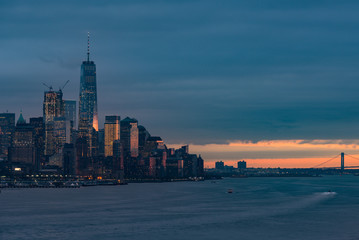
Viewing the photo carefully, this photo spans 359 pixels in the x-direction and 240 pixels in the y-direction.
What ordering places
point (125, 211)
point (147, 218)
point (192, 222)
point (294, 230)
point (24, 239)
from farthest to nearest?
point (125, 211) → point (147, 218) → point (192, 222) → point (294, 230) → point (24, 239)

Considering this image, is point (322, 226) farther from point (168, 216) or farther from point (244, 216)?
point (168, 216)

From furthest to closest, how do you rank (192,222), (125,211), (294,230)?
(125,211) → (192,222) → (294,230)

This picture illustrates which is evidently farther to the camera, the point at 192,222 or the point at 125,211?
the point at 125,211

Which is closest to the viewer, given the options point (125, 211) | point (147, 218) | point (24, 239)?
point (24, 239)

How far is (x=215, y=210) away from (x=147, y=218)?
26.8 meters

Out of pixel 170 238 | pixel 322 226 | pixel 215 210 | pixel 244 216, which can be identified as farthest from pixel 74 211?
pixel 322 226

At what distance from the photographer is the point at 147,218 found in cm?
12556

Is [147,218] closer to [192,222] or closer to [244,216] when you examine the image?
[192,222]

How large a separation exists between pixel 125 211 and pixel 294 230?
55.3 m

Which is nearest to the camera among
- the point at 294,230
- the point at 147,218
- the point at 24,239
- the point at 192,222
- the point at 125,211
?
the point at 24,239

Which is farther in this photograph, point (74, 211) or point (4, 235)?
point (74, 211)

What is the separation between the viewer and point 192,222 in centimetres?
11519

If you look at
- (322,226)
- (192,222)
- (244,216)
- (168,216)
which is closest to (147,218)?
(168,216)

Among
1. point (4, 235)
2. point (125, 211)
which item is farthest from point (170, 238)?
point (125, 211)
